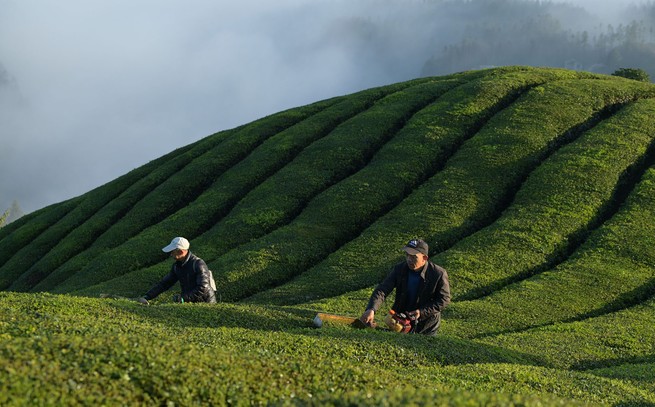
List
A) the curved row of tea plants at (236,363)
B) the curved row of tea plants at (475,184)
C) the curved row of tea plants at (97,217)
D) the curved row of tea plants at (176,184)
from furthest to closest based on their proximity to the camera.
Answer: the curved row of tea plants at (97,217) < the curved row of tea plants at (176,184) < the curved row of tea plants at (475,184) < the curved row of tea plants at (236,363)

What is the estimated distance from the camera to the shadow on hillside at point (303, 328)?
2070 cm

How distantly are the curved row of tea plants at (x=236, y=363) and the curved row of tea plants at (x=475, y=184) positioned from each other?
928 inches

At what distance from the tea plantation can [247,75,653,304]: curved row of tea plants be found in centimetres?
23

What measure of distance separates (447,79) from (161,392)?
89193mm

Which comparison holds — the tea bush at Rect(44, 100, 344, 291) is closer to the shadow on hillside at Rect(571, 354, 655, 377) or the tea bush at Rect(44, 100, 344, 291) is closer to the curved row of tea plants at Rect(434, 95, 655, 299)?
the curved row of tea plants at Rect(434, 95, 655, 299)

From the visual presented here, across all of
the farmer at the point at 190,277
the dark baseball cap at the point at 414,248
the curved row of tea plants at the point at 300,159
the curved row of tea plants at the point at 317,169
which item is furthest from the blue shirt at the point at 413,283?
the curved row of tea plants at the point at 300,159

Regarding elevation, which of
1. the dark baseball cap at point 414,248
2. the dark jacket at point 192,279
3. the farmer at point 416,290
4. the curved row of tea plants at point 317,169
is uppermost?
the curved row of tea plants at point 317,169

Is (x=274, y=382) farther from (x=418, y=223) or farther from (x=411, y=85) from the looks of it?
(x=411, y=85)

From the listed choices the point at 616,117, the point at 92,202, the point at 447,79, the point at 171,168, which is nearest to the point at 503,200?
the point at 616,117

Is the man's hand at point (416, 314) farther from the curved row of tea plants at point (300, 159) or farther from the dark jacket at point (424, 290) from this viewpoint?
the curved row of tea plants at point (300, 159)

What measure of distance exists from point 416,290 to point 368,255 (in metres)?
29.7

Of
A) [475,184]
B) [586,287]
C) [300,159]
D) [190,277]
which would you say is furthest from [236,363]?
[300,159]

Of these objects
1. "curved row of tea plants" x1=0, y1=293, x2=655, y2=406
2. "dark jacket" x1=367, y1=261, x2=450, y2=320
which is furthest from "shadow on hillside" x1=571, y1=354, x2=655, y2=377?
"dark jacket" x1=367, y1=261, x2=450, y2=320

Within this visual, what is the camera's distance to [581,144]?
6506 cm
